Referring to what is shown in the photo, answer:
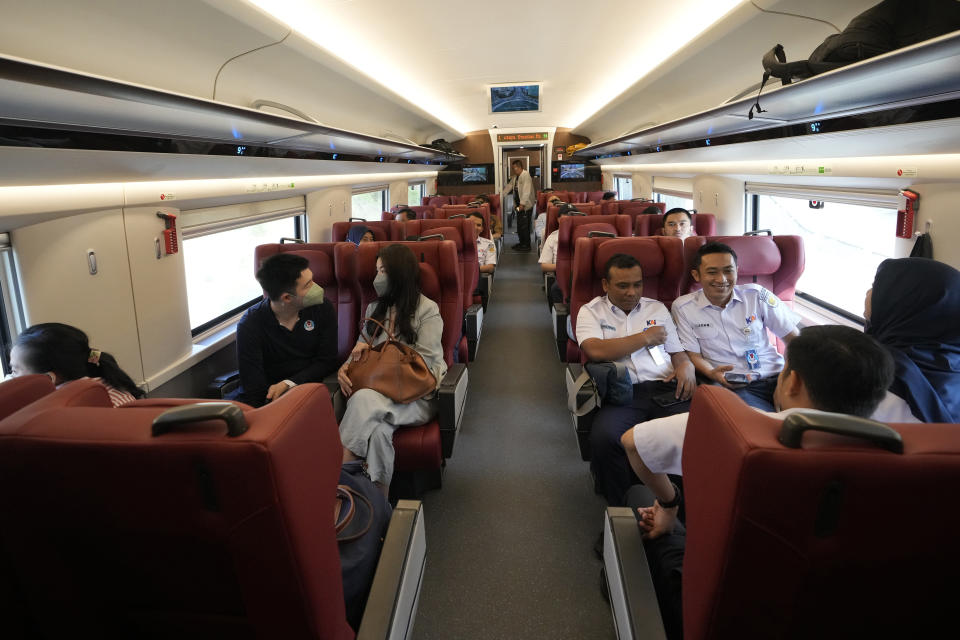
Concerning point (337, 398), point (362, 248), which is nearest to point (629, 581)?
point (337, 398)

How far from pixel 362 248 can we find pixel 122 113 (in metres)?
1.49

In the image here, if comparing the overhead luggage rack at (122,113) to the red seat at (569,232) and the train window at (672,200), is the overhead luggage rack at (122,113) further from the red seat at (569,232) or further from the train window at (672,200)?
the train window at (672,200)

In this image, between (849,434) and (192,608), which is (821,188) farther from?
(192,608)

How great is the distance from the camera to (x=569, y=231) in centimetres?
550

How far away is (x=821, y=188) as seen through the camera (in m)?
4.36

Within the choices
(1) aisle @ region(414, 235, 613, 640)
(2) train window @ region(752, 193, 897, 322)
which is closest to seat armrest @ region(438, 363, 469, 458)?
(1) aisle @ region(414, 235, 613, 640)

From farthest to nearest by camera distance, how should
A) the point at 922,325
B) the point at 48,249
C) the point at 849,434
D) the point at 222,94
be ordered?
the point at 222,94, the point at 48,249, the point at 922,325, the point at 849,434

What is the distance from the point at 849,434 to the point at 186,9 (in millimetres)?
3330

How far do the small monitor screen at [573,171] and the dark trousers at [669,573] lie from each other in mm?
15746

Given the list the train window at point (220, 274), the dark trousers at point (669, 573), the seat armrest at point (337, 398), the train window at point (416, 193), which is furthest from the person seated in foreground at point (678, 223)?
the train window at point (416, 193)

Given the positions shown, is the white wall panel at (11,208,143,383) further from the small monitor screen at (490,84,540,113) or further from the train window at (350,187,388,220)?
the small monitor screen at (490,84,540,113)

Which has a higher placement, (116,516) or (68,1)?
(68,1)

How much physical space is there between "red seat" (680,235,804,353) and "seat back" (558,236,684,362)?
0.37 ft

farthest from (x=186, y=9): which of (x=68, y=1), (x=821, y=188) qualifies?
(x=821, y=188)
